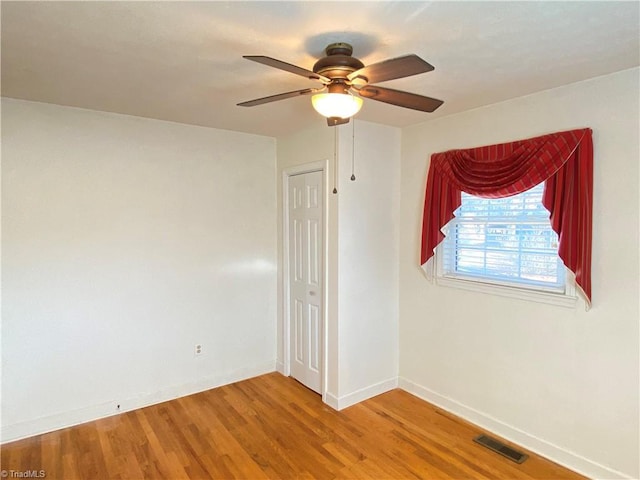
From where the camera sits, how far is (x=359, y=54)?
6.34 feet

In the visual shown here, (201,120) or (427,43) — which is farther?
(201,120)

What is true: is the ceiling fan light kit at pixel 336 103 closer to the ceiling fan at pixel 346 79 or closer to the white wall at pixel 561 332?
the ceiling fan at pixel 346 79

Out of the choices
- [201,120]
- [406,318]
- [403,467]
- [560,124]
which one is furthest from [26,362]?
[560,124]

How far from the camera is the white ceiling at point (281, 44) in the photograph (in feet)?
5.05

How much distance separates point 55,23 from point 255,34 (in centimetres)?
86

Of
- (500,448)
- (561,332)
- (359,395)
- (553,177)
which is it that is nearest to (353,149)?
(553,177)

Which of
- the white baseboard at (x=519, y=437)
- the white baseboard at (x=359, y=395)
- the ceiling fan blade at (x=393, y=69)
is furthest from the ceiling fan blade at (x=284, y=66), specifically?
the white baseboard at (x=519, y=437)

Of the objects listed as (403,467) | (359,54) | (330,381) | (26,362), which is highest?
(359,54)

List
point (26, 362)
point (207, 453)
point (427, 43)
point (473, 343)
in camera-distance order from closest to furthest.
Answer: point (427, 43) < point (207, 453) < point (26, 362) < point (473, 343)

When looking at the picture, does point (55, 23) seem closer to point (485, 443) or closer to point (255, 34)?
point (255, 34)

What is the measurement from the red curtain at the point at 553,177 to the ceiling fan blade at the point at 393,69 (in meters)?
1.42

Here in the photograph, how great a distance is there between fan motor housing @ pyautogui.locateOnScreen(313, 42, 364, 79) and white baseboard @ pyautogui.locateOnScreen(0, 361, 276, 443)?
3.05 metres

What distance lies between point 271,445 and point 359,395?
96 cm

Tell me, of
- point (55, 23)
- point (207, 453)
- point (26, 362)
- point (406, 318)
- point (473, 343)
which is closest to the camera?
point (55, 23)
